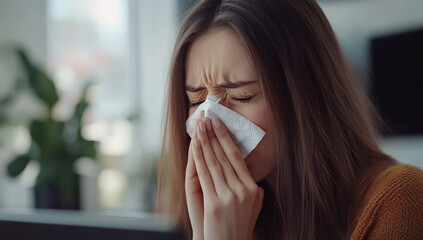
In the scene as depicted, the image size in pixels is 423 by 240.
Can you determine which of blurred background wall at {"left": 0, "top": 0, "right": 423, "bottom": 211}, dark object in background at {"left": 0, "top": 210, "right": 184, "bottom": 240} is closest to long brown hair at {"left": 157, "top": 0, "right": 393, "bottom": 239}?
dark object in background at {"left": 0, "top": 210, "right": 184, "bottom": 240}

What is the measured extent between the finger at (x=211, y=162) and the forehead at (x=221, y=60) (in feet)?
0.28

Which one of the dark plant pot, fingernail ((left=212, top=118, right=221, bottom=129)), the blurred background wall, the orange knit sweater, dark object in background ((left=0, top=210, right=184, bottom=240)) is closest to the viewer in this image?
dark object in background ((left=0, top=210, right=184, bottom=240))

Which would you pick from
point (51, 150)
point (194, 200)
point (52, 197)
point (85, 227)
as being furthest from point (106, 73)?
point (85, 227)

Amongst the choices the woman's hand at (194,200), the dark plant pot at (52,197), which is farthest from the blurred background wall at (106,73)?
the woman's hand at (194,200)

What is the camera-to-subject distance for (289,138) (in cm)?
100

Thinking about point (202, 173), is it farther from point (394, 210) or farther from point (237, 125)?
point (394, 210)

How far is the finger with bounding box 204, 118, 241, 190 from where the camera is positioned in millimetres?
1014

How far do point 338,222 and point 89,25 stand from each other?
2.92 m

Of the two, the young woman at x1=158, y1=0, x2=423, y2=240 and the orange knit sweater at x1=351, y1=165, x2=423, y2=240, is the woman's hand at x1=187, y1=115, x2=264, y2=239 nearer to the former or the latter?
the young woman at x1=158, y1=0, x2=423, y2=240

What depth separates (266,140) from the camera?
1.01 meters

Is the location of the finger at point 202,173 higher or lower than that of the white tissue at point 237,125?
lower

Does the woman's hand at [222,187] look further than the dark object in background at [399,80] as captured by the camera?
No

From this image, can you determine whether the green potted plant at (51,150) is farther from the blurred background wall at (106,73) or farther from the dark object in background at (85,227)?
the dark object in background at (85,227)

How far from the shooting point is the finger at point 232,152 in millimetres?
1010
